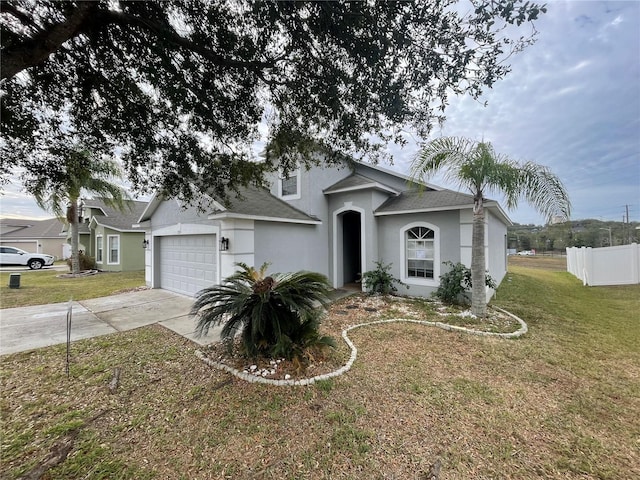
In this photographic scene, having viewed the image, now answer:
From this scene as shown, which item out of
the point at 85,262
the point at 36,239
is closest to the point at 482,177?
the point at 85,262

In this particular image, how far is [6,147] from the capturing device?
4184 millimetres

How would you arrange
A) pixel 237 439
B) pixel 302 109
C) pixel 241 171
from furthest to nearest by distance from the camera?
pixel 241 171 < pixel 302 109 < pixel 237 439

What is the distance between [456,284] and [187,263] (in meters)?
9.34

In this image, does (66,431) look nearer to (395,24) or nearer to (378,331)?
(378,331)

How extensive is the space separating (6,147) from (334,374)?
6410 millimetres

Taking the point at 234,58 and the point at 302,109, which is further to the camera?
the point at 302,109

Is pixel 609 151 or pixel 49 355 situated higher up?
pixel 609 151

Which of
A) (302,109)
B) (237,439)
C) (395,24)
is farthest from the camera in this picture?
(302,109)

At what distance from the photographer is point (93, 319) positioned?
7.02m

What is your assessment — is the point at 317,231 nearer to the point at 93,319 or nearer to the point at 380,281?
the point at 380,281

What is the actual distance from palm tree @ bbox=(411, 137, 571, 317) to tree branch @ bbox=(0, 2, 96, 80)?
6668 millimetres

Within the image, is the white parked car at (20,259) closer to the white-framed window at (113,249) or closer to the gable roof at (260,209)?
the white-framed window at (113,249)

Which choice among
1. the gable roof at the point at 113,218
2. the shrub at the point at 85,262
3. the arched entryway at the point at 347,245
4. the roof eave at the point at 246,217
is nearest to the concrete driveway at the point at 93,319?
the roof eave at the point at 246,217

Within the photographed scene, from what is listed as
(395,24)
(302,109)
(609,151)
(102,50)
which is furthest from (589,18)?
(609,151)
